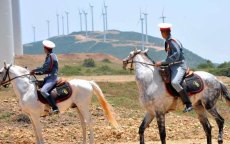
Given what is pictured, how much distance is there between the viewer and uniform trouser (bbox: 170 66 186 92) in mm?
13234

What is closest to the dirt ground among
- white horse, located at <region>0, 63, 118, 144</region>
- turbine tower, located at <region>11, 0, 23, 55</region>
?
white horse, located at <region>0, 63, 118, 144</region>

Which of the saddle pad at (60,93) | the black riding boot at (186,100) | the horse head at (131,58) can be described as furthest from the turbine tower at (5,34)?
the black riding boot at (186,100)

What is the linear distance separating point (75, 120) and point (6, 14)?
3147 cm

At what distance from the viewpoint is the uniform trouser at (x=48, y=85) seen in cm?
1402

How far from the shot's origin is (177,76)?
13391 mm

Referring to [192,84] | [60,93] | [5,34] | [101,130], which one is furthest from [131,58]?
[5,34]

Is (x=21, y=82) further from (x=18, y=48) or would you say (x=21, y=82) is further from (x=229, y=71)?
(x=18, y=48)

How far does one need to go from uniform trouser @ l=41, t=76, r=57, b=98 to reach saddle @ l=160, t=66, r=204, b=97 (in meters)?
2.60

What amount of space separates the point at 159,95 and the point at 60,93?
8.33ft

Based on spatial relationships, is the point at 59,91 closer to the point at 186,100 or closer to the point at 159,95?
the point at 159,95

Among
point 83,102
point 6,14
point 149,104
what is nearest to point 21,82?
point 83,102

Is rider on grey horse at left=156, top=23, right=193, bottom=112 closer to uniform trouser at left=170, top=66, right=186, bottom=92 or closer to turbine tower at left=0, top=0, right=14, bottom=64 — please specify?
uniform trouser at left=170, top=66, right=186, bottom=92

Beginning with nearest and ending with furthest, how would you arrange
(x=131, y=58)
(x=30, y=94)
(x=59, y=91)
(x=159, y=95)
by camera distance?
(x=159, y=95), (x=131, y=58), (x=30, y=94), (x=59, y=91)

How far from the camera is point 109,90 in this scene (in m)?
33.5
